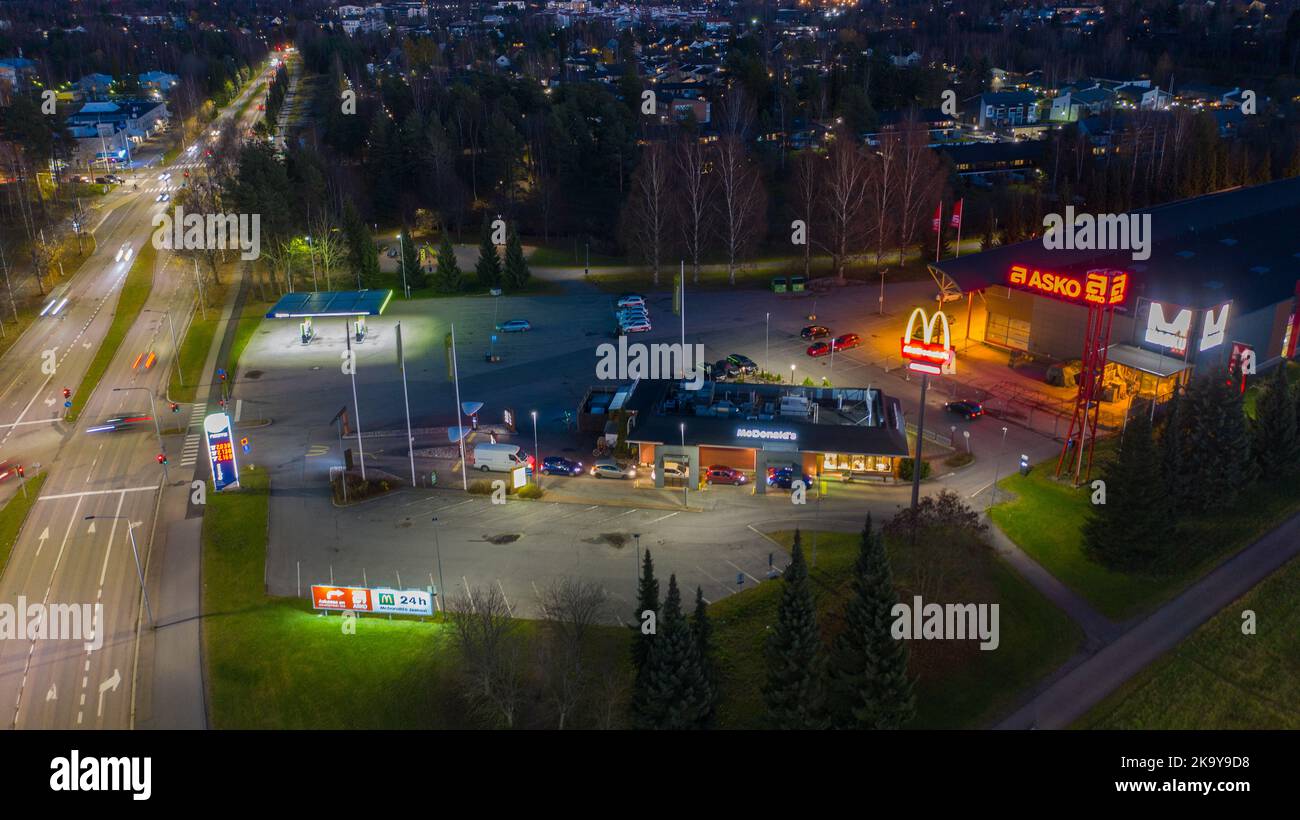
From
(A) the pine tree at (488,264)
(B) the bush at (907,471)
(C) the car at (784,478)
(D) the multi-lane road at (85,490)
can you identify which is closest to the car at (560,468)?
(C) the car at (784,478)

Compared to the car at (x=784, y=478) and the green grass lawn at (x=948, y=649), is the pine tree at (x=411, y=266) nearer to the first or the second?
the car at (x=784, y=478)

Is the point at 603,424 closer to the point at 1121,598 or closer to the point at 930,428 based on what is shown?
the point at 930,428

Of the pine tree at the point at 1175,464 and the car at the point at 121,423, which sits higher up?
the pine tree at the point at 1175,464

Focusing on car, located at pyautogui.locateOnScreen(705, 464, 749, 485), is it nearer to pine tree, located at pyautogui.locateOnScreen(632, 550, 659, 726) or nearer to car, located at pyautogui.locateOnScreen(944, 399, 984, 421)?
car, located at pyautogui.locateOnScreen(944, 399, 984, 421)

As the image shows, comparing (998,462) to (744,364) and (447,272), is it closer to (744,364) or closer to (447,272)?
(744,364)

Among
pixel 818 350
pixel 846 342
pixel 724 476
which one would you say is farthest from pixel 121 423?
pixel 846 342

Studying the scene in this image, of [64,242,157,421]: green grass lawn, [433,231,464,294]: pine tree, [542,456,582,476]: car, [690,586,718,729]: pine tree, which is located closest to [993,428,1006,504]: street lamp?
[542,456,582,476]: car
